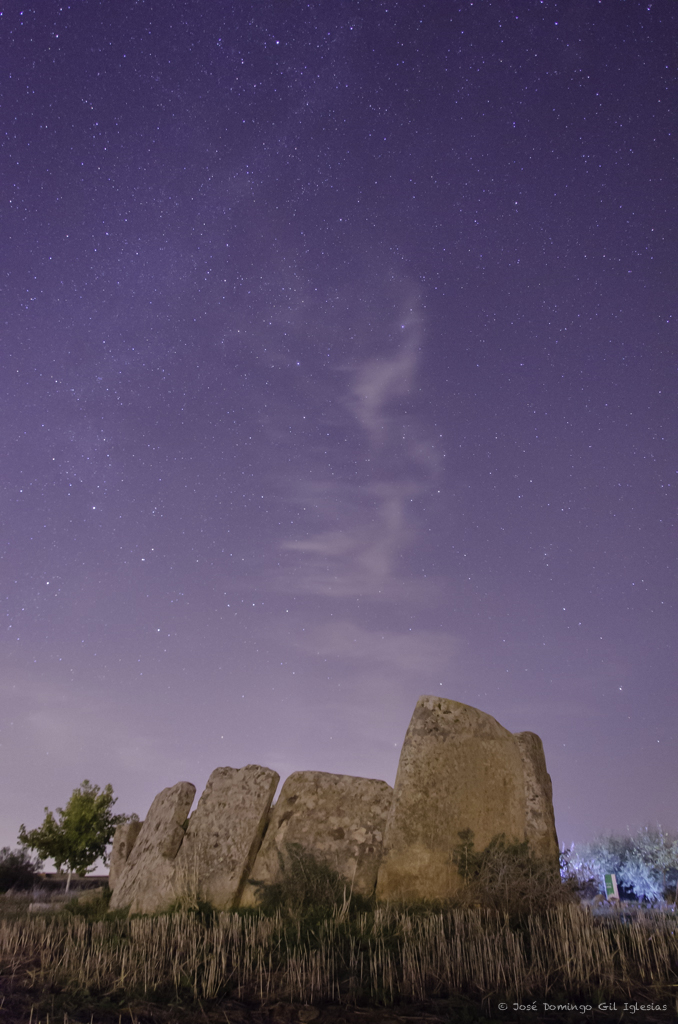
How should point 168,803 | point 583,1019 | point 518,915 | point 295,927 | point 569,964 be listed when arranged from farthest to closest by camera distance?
1. point 168,803
2. point 518,915
3. point 295,927
4. point 569,964
5. point 583,1019

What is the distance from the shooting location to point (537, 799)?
1428cm

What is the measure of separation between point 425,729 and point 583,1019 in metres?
6.11

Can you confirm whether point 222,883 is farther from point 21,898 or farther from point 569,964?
point 21,898

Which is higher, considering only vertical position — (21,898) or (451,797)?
(451,797)

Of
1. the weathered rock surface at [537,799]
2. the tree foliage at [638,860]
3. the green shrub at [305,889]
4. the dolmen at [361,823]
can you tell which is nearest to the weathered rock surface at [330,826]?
the dolmen at [361,823]

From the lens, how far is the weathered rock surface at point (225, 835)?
11664 mm

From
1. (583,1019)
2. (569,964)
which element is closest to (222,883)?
(569,964)

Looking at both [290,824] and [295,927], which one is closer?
[295,927]

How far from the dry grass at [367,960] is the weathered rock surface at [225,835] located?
2.05 m

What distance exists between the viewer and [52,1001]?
263 inches

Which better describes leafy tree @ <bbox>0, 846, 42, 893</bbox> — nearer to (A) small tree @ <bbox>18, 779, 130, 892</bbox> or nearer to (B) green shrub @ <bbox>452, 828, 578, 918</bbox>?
(A) small tree @ <bbox>18, 779, 130, 892</bbox>

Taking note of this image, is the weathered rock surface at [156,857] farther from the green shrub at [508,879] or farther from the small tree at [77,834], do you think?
the small tree at [77,834]

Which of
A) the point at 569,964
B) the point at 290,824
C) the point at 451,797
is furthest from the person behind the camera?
the point at 290,824

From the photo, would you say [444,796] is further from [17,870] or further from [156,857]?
[17,870]
